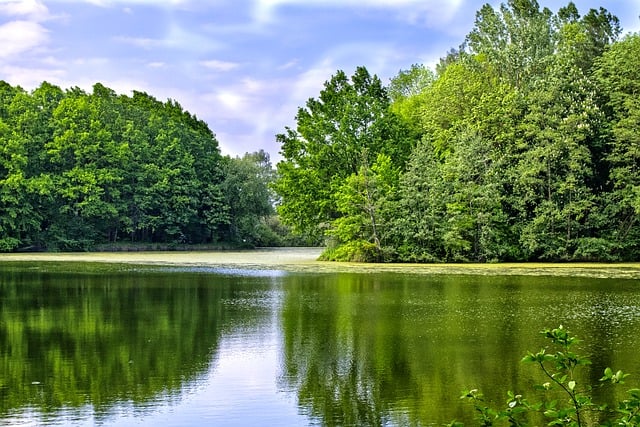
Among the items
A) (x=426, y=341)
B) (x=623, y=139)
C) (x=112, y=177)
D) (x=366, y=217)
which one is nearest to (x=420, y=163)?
(x=366, y=217)

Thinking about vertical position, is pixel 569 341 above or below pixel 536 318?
above

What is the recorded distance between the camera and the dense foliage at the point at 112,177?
57250mm

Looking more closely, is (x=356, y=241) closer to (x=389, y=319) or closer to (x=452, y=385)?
(x=389, y=319)

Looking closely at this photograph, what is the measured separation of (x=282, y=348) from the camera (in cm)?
1400

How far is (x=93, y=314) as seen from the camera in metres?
18.5

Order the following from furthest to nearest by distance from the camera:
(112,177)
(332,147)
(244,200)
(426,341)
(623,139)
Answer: (244,200) → (112,177) → (332,147) → (623,139) → (426,341)

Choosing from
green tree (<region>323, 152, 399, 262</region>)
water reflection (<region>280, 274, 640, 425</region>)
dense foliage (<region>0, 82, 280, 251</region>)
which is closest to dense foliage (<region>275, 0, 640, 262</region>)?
green tree (<region>323, 152, 399, 262</region>)

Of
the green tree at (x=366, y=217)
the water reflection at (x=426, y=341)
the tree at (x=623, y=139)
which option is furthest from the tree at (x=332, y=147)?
the water reflection at (x=426, y=341)

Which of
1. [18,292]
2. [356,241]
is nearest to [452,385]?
[18,292]

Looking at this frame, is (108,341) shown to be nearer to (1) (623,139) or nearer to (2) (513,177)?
(2) (513,177)

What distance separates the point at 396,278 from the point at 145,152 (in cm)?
3849

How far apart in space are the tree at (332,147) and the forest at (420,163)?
0.10m

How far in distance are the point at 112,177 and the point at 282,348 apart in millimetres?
48898

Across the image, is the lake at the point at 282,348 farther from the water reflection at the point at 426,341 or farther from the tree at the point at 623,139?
the tree at the point at 623,139
